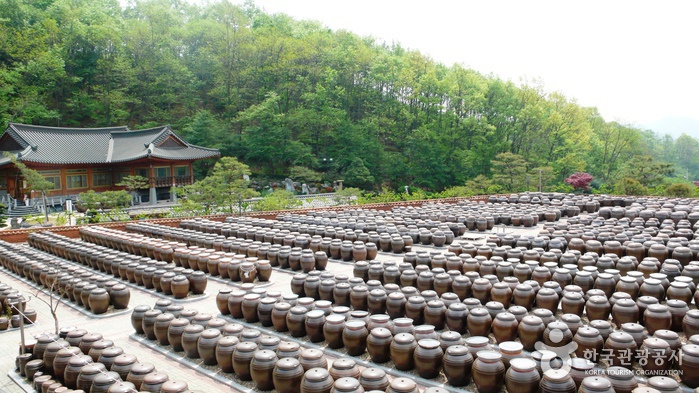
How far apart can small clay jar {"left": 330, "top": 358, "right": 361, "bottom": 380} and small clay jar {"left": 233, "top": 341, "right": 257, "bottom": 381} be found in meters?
1.37

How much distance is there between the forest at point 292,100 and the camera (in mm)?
37625

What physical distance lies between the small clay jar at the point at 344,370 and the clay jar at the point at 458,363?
124 cm

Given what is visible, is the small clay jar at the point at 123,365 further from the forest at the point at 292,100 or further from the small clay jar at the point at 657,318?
the forest at the point at 292,100

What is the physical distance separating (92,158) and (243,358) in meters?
27.6

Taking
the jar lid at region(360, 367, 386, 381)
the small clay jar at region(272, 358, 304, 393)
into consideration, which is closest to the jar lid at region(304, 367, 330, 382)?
the small clay jar at region(272, 358, 304, 393)

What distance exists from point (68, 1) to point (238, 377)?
49044 millimetres

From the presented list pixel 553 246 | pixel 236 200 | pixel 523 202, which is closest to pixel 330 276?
pixel 553 246

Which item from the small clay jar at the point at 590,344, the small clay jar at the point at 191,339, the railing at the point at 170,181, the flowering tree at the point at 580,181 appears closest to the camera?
the small clay jar at the point at 590,344

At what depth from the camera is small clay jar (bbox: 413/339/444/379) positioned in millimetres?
6531

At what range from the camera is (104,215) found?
2183 cm

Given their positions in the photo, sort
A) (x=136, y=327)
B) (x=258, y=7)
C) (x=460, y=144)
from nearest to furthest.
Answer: (x=136, y=327), (x=460, y=144), (x=258, y=7)

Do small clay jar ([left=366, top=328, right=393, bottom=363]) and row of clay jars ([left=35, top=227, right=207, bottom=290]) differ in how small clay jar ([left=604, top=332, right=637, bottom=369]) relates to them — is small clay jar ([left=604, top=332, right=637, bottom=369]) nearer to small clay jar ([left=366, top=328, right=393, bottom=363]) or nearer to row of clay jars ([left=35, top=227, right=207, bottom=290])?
small clay jar ([left=366, top=328, right=393, bottom=363])

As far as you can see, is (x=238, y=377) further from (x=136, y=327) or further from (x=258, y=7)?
(x=258, y=7)

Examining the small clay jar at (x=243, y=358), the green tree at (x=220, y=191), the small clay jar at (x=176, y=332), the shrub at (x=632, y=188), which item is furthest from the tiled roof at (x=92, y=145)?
the shrub at (x=632, y=188)
